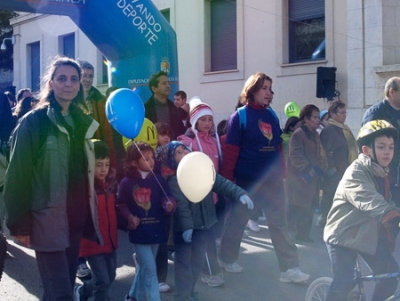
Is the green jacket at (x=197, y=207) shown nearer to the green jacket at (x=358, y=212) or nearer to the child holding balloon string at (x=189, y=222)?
the child holding balloon string at (x=189, y=222)

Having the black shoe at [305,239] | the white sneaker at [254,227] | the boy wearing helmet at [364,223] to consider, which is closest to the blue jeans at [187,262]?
the boy wearing helmet at [364,223]

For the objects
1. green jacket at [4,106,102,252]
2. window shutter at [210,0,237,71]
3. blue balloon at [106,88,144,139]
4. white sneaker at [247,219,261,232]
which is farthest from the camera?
window shutter at [210,0,237,71]

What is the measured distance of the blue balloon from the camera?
565 cm

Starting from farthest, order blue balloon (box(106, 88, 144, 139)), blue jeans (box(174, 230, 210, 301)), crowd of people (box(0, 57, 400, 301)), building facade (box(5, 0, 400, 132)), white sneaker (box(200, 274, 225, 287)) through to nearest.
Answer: building facade (box(5, 0, 400, 132))
white sneaker (box(200, 274, 225, 287))
blue balloon (box(106, 88, 144, 139))
blue jeans (box(174, 230, 210, 301))
crowd of people (box(0, 57, 400, 301))

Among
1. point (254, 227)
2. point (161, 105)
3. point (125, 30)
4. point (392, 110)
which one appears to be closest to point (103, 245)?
point (161, 105)

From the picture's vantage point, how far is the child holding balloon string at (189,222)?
5.09 m

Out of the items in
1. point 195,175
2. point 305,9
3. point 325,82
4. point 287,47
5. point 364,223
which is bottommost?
point 364,223

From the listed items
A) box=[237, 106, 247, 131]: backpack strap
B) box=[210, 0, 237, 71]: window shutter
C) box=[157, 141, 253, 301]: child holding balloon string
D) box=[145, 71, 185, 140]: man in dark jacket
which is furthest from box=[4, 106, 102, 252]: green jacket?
box=[210, 0, 237, 71]: window shutter

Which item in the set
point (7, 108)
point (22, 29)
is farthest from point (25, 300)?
point (22, 29)

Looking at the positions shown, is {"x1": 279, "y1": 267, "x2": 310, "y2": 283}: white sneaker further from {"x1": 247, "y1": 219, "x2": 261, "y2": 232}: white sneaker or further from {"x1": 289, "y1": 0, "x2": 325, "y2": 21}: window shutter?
{"x1": 289, "y1": 0, "x2": 325, "y2": 21}: window shutter

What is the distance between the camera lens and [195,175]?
4.62 meters

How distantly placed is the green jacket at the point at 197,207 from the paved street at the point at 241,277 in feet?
2.85

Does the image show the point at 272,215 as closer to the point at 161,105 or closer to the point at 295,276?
the point at 295,276

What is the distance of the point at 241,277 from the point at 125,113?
6.86 feet
